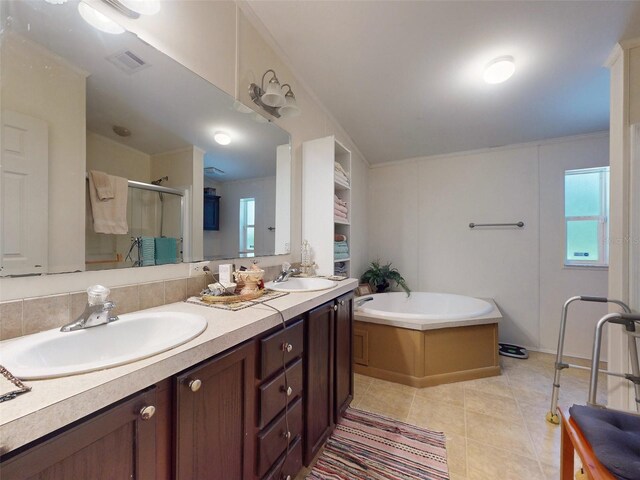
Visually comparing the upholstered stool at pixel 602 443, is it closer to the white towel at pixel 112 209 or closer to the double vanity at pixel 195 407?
the double vanity at pixel 195 407

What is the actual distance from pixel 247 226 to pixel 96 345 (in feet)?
3.10

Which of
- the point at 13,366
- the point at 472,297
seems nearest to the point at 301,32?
the point at 13,366

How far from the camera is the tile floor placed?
4.57 feet

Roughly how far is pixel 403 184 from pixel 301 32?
2382mm

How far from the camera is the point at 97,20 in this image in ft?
2.93

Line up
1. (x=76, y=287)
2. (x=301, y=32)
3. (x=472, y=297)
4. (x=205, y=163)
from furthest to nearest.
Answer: (x=472, y=297)
(x=301, y=32)
(x=205, y=163)
(x=76, y=287)

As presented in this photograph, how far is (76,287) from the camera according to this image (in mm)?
833

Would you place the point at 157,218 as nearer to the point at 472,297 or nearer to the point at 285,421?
the point at 285,421

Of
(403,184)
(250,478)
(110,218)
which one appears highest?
(403,184)

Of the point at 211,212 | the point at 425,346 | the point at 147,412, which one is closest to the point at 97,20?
the point at 211,212

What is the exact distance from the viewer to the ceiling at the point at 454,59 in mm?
1451

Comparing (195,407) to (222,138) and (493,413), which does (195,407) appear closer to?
(222,138)

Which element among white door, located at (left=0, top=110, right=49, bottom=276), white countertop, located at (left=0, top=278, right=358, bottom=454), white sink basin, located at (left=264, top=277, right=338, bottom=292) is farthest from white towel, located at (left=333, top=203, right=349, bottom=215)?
white door, located at (left=0, top=110, right=49, bottom=276)

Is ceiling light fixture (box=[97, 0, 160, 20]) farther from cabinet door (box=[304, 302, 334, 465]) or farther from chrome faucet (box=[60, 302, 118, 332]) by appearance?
cabinet door (box=[304, 302, 334, 465])
